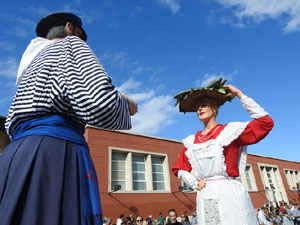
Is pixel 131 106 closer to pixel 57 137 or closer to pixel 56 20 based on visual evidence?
pixel 57 137

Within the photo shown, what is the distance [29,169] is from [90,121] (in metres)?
0.33

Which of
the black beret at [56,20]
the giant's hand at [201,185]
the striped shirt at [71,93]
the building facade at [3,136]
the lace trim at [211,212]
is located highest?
the black beret at [56,20]

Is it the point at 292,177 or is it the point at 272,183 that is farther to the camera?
the point at 292,177

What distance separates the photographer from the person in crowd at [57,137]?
93 cm

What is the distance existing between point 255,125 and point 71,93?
220 centimetres

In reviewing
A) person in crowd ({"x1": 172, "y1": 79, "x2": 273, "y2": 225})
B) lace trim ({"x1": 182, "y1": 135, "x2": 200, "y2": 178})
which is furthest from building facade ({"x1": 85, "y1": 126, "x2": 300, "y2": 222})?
person in crowd ({"x1": 172, "y1": 79, "x2": 273, "y2": 225})

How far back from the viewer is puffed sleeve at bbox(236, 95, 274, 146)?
97.6 inches

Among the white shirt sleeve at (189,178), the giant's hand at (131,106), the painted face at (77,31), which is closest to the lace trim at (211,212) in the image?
the white shirt sleeve at (189,178)

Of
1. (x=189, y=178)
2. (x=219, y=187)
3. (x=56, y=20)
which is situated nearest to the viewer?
(x=56, y=20)

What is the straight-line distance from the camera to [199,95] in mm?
3129

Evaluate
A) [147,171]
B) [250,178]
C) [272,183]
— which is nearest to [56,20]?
[147,171]

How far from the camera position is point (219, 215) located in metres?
2.19

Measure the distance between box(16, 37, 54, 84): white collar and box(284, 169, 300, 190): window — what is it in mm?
33230

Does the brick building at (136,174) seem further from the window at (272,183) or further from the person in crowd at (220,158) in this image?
the window at (272,183)
